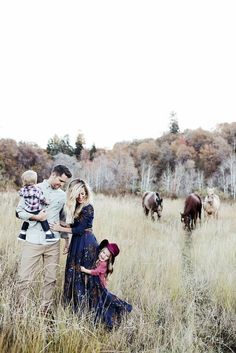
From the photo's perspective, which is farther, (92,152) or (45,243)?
(92,152)

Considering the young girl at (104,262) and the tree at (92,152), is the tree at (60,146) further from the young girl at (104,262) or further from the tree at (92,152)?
A: the young girl at (104,262)

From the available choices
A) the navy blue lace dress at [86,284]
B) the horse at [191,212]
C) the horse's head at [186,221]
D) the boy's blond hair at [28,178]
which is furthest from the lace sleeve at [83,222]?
the horse at [191,212]

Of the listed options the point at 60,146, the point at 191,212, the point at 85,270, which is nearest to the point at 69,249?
the point at 85,270

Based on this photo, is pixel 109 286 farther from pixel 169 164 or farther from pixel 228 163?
pixel 169 164

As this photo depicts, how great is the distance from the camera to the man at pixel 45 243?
386cm

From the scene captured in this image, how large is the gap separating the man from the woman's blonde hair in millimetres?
131

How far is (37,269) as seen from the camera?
418 centimetres

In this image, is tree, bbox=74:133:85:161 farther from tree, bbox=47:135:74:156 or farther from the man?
the man

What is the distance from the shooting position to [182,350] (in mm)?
3475

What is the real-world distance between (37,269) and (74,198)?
90 centimetres

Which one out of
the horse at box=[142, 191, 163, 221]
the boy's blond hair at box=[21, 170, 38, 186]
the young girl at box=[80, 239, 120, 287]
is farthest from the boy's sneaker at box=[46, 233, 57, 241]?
the horse at box=[142, 191, 163, 221]

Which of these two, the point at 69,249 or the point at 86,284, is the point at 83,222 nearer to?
the point at 69,249

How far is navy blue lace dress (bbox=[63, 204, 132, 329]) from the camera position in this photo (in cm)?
381

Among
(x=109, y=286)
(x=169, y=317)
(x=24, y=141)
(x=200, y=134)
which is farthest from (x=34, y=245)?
(x=200, y=134)
